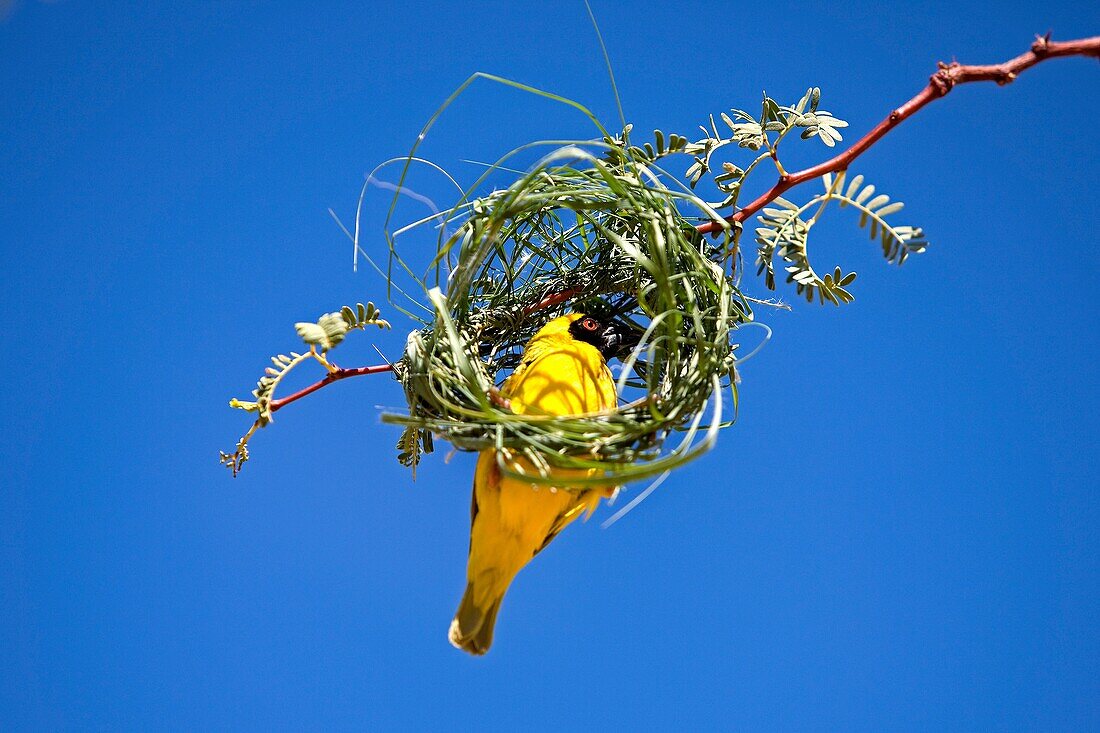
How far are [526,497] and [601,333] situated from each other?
285 millimetres

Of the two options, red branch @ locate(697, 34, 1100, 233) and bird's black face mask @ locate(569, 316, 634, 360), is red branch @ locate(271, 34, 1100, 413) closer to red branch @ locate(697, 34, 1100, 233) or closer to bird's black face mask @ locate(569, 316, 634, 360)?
red branch @ locate(697, 34, 1100, 233)

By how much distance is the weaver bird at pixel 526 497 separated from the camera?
1142 mm

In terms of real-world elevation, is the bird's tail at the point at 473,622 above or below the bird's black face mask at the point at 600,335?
below

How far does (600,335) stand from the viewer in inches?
51.8

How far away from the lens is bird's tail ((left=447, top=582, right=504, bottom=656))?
1.24m

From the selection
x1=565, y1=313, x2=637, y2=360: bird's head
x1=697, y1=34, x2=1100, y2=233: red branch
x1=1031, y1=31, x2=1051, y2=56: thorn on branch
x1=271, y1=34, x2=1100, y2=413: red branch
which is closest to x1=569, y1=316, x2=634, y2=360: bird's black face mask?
x1=565, y1=313, x2=637, y2=360: bird's head

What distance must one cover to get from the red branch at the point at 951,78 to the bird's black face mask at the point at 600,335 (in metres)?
0.32

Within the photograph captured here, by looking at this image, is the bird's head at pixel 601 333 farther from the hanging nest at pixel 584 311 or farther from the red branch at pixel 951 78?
the red branch at pixel 951 78

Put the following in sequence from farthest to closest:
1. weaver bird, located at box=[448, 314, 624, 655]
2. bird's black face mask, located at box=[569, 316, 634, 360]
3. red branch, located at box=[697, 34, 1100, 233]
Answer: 1. bird's black face mask, located at box=[569, 316, 634, 360]
2. weaver bird, located at box=[448, 314, 624, 655]
3. red branch, located at box=[697, 34, 1100, 233]

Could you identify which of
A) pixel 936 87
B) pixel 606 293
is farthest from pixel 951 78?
pixel 606 293

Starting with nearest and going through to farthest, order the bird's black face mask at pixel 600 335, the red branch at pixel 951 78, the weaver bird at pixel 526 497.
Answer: the red branch at pixel 951 78 → the weaver bird at pixel 526 497 → the bird's black face mask at pixel 600 335

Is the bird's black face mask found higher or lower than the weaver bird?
higher

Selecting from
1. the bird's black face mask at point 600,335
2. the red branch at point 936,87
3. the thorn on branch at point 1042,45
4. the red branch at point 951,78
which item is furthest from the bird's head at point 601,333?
the thorn on branch at point 1042,45

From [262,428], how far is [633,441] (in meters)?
0.45
